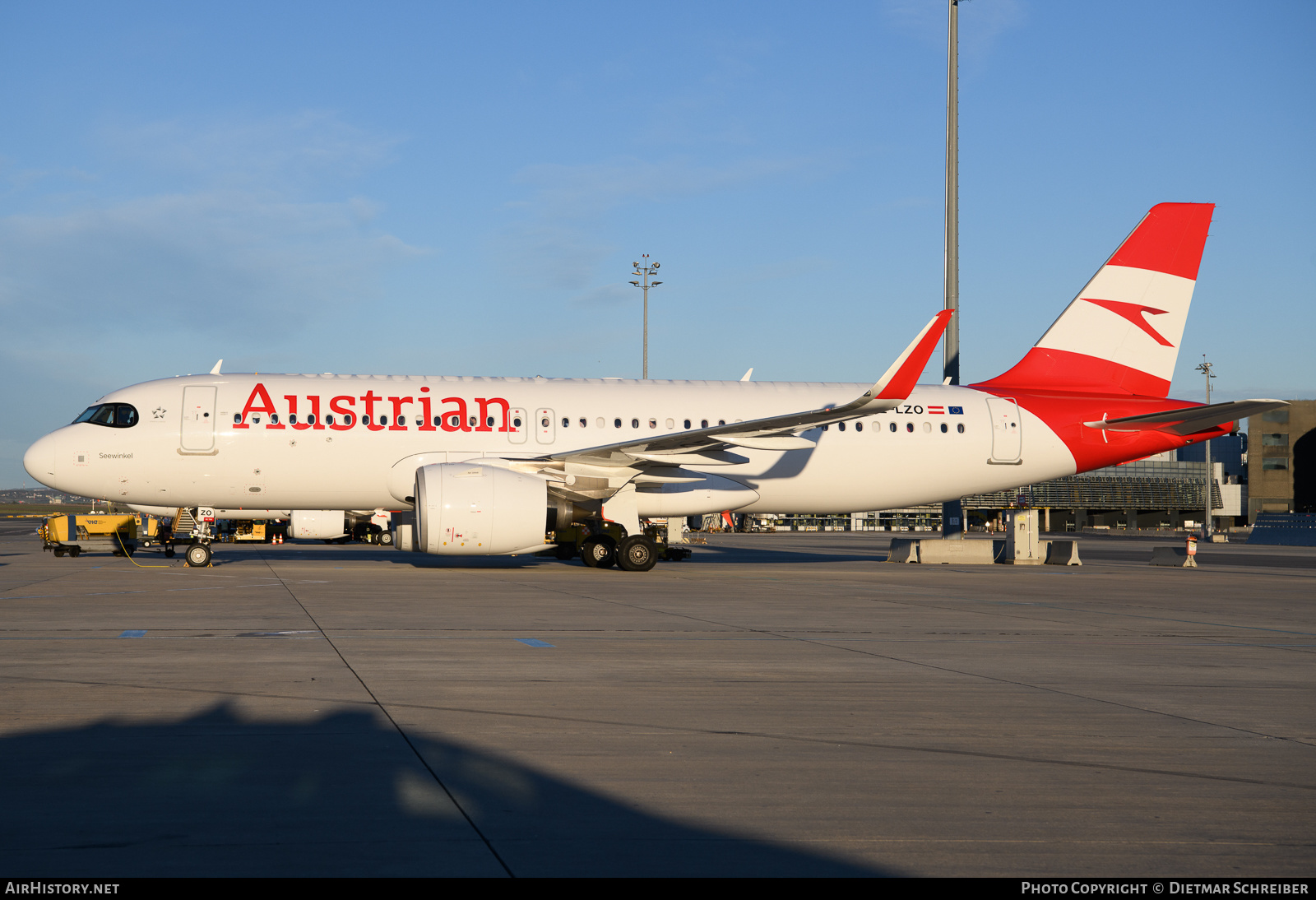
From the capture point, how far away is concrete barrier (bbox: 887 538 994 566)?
27750 millimetres

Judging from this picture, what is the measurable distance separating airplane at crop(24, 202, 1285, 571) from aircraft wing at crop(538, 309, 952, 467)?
51mm

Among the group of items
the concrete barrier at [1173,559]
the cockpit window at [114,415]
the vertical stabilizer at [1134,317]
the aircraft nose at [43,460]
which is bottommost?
the concrete barrier at [1173,559]

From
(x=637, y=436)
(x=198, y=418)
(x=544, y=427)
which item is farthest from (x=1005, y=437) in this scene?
(x=198, y=418)

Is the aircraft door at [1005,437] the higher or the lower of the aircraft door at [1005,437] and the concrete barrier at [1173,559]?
the higher

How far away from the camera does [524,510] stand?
61.3 ft

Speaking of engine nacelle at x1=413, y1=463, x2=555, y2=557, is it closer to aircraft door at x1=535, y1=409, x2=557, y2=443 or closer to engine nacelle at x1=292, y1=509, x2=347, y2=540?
aircraft door at x1=535, y1=409, x2=557, y2=443

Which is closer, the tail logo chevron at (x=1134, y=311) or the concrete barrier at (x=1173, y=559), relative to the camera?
the tail logo chevron at (x=1134, y=311)

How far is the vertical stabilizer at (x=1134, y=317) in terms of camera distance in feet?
80.4

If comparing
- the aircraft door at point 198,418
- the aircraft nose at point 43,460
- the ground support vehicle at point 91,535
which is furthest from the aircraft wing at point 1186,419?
the ground support vehicle at point 91,535

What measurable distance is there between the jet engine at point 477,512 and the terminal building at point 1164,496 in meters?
72.2

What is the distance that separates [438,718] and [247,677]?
6.83ft

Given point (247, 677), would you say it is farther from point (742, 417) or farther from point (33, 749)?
point (742, 417)

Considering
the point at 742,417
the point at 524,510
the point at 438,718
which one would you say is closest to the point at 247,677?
the point at 438,718

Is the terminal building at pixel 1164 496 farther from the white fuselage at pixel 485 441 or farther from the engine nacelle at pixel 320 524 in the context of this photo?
the engine nacelle at pixel 320 524
